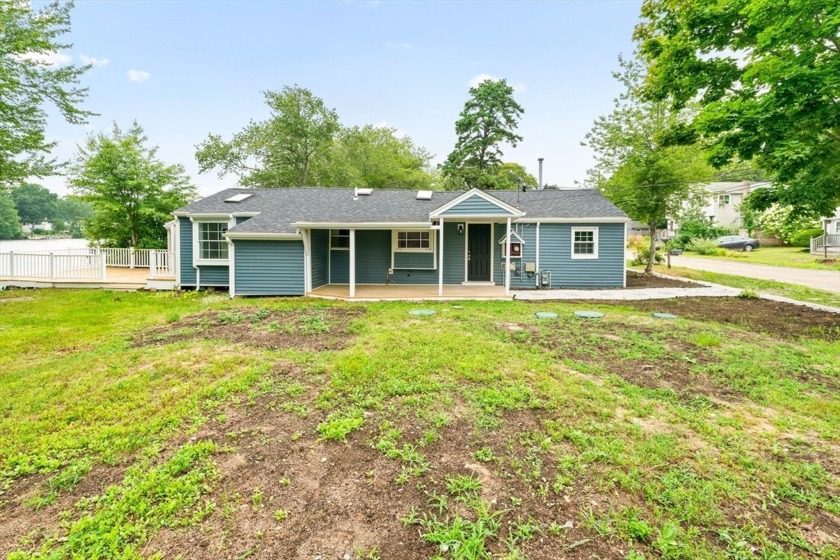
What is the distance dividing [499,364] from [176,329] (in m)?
5.95

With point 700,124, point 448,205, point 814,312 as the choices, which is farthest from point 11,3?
point 814,312

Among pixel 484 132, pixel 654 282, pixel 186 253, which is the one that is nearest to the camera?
pixel 186 253

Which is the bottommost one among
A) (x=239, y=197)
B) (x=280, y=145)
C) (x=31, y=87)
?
(x=239, y=197)

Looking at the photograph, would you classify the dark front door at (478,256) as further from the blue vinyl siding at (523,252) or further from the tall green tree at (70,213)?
the tall green tree at (70,213)

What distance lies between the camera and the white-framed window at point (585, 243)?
1274 cm

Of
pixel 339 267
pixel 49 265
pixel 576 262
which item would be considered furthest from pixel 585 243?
pixel 49 265

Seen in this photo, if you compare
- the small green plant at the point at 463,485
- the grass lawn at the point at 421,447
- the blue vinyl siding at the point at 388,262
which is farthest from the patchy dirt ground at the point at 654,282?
the small green plant at the point at 463,485

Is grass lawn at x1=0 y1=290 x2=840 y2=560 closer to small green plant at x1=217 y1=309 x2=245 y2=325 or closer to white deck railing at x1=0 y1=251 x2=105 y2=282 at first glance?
small green plant at x1=217 y1=309 x2=245 y2=325

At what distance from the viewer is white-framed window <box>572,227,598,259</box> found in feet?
41.8

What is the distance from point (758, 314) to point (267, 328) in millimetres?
10220

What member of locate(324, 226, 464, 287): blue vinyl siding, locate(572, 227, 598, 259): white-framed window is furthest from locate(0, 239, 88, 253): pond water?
locate(572, 227, 598, 259): white-framed window

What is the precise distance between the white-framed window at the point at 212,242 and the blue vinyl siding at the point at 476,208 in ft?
23.4

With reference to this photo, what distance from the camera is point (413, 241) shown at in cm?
1249

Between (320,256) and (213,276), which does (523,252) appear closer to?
(320,256)
